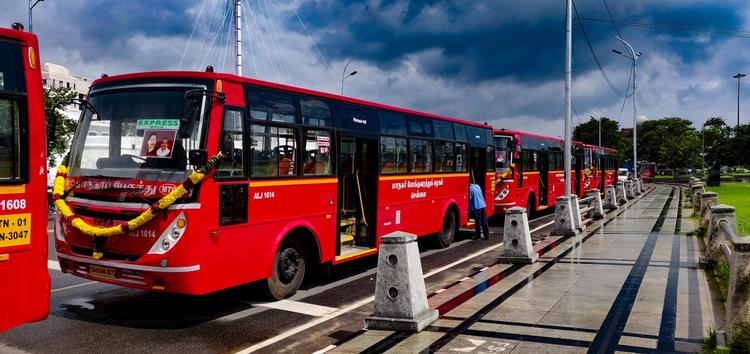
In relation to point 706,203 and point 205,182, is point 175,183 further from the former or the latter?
point 706,203

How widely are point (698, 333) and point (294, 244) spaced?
17.5 ft

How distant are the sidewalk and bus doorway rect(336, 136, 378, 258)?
7.06 feet

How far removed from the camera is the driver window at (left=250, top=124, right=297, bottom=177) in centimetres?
773

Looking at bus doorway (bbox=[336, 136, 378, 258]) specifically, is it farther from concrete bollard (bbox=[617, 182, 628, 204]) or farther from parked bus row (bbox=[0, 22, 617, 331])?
concrete bollard (bbox=[617, 182, 628, 204])

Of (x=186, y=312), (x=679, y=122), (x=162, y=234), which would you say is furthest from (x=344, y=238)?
(x=679, y=122)

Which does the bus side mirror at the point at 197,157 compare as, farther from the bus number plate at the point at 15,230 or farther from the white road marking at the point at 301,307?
the white road marking at the point at 301,307

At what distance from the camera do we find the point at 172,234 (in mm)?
6621

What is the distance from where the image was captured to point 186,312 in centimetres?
775

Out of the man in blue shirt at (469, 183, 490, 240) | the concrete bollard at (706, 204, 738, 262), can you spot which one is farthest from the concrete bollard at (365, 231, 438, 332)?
the man in blue shirt at (469, 183, 490, 240)

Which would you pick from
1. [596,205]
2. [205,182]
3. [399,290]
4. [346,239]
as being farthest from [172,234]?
[596,205]

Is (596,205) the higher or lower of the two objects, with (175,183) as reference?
lower

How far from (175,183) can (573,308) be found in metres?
5.17

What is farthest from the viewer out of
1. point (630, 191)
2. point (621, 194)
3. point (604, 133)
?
point (604, 133)

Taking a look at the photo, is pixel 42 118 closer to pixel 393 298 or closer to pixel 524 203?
pixel 393 298
